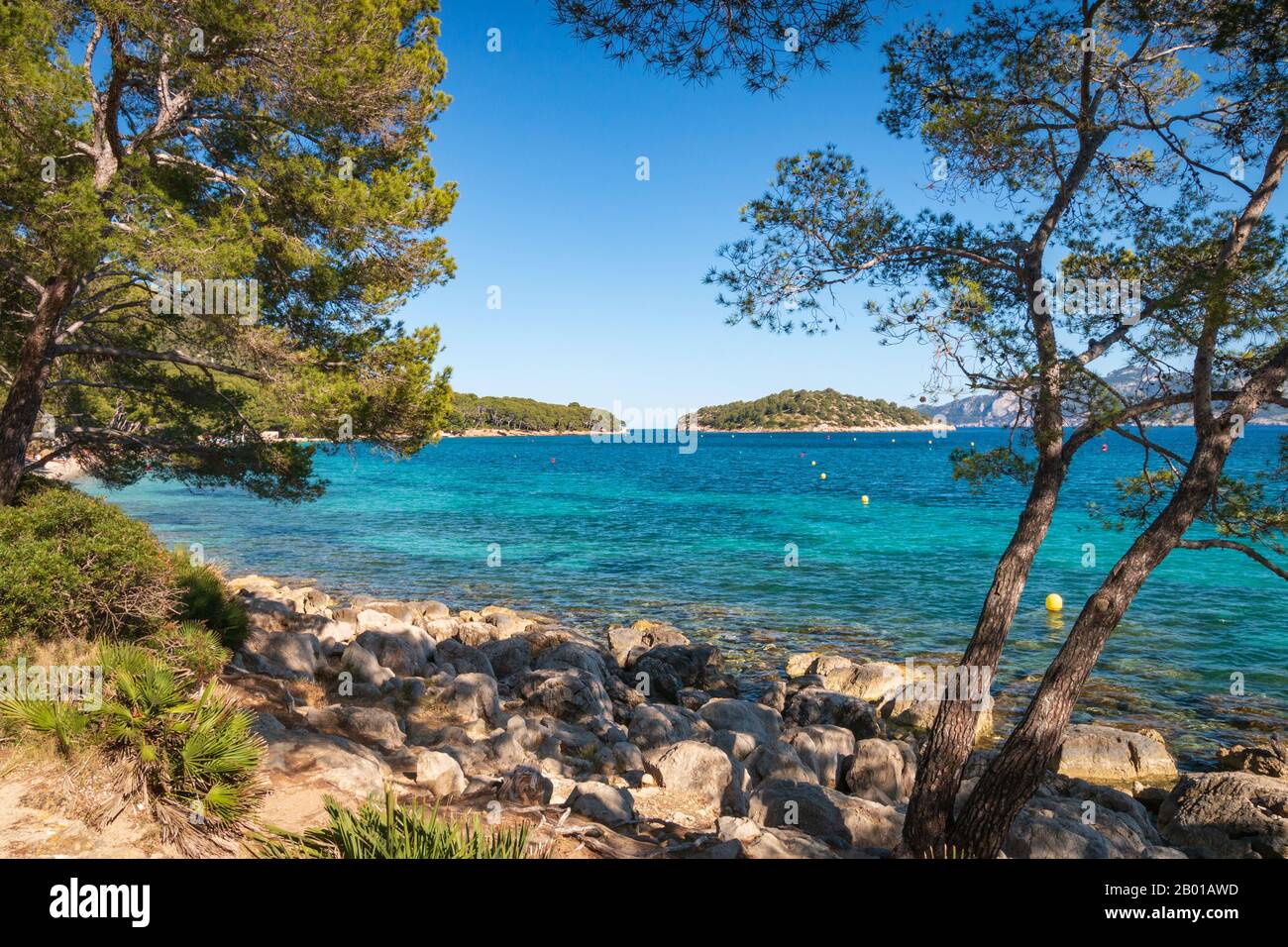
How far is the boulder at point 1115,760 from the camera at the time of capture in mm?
11180

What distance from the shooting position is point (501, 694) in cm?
1273

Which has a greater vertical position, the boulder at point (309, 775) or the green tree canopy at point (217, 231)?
the green tree canopy at point (217, 231)

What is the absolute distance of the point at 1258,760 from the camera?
11.1 meters

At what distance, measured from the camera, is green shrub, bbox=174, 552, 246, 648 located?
9.59 metres

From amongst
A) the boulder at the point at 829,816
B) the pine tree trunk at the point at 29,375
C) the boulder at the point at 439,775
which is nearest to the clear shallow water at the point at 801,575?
the pine tree trunk at the point at 29,375

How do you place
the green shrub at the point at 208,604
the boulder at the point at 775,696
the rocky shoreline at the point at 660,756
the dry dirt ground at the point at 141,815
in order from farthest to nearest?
the boulder at the point at 775,696
the green shrub at the point at 208,604
the rocky shoreline at the point at 660,756
the dry dirt ground at the point at 141,815

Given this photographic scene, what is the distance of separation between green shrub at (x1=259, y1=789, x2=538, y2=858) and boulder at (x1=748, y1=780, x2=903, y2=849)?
386 centimetres

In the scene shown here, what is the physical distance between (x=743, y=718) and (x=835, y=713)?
234cm

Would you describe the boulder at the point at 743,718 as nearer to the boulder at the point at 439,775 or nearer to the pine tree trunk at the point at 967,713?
the pine tree trunk at the point at 967,713

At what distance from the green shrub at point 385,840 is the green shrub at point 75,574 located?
4.31 m

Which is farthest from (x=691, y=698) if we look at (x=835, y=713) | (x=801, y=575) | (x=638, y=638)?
(x=801, y=575)

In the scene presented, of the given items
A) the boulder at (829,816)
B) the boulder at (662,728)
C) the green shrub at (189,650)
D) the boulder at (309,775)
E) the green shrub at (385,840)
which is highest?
the green shrub at (189,650)
